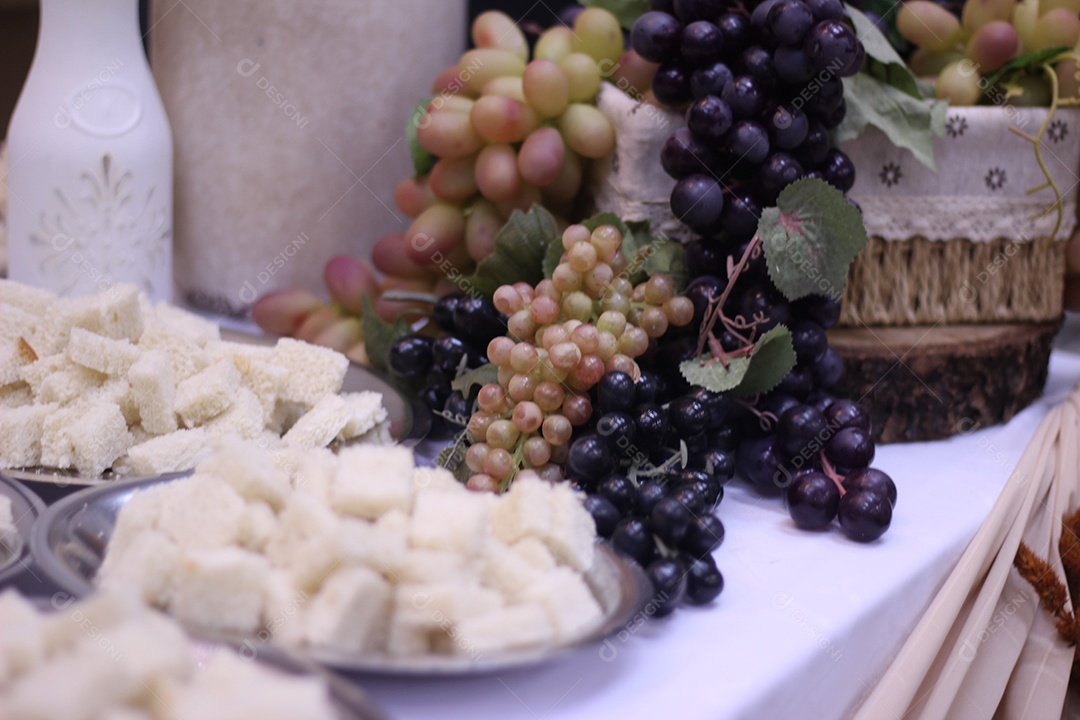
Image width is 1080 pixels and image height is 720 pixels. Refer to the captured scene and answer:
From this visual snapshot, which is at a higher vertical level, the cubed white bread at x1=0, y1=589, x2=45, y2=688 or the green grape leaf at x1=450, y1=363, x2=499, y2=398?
the cubed white bread at x1=0, y1=589, x2=45, y2=688

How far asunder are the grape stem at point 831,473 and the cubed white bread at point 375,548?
386mm

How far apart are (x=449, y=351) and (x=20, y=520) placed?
1.17 feet

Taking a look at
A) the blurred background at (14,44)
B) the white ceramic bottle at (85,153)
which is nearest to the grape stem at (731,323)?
the white ceramic bottle at (85,153)

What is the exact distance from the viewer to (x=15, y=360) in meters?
0.69

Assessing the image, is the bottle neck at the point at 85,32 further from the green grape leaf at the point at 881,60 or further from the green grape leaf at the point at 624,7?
the green grape leaf at the point at 881,60

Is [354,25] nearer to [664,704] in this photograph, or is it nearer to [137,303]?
[137,303]

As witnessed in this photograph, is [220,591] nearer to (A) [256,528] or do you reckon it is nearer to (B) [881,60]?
(A) [256,528]

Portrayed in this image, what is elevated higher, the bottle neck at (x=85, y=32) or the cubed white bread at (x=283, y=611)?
the bottle neck at (x=85, y=32)

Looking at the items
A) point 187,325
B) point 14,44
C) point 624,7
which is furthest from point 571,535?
point 14,44

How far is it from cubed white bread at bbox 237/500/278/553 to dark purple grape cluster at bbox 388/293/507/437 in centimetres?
28

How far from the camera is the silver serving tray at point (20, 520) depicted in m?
0.46

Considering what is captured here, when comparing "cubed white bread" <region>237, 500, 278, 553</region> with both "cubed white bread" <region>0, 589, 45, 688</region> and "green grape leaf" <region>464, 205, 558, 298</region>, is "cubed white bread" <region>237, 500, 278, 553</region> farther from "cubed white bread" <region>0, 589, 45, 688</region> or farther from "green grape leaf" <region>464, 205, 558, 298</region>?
"green grape leaf" <region>464, 205, 558, 298</region>

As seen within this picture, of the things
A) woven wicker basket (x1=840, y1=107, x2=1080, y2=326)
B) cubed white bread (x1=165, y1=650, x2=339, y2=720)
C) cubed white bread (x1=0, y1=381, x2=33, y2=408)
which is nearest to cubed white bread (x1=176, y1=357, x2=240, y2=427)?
cubed white bread (x1=0, y1=381, x2=33, y2=408)

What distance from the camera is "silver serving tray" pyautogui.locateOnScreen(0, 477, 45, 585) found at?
46 cm
